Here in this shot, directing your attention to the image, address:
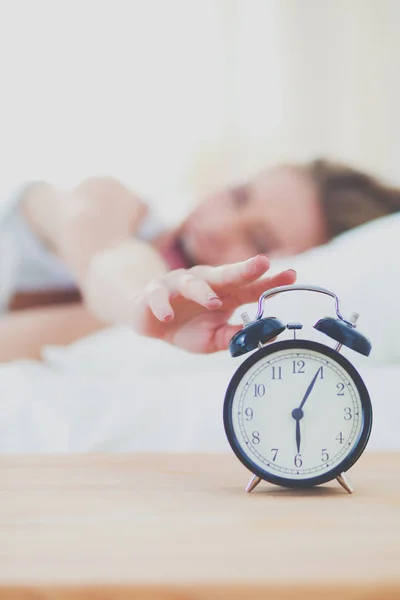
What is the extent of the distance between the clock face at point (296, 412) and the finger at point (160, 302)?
0.36 feet

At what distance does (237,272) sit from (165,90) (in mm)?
1921

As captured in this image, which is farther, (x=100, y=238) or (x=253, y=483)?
(x=100, y=238)

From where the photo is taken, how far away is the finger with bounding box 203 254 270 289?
60 centimetres

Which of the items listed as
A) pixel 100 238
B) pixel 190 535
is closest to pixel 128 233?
pixel 100 238

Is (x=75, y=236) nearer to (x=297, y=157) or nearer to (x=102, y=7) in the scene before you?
(x=297, y=157)

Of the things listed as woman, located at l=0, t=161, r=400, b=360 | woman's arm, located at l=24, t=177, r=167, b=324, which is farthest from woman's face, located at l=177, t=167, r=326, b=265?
woman's arm, located at l=24, t=177, r=167, b=324

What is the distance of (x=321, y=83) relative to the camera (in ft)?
7.55

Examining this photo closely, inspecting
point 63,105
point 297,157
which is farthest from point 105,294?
point 63,105

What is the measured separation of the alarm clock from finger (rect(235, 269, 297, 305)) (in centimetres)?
5

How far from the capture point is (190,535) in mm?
458

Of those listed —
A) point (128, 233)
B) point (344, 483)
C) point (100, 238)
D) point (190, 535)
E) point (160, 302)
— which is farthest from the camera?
point (128, 233)

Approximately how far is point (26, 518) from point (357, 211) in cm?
115

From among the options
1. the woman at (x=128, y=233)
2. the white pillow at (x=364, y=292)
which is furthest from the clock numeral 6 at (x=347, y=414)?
the woman at (x=128, y=233)

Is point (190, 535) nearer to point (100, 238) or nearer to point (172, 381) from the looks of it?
point (172, 381)
